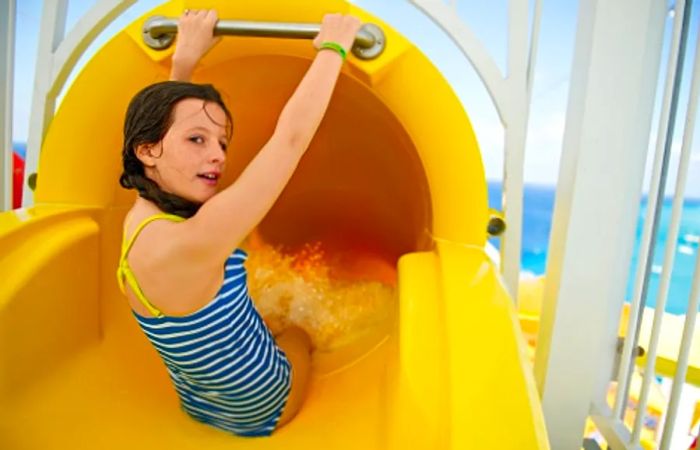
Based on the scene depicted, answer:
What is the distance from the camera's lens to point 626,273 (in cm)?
89

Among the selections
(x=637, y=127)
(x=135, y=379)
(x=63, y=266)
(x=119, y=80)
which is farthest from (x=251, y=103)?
A: (x=637, y=127)


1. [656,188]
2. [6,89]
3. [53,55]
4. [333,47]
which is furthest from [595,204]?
[6,89]

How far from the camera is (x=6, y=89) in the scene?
1065mm

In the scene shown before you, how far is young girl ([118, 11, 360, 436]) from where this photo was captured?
491mm

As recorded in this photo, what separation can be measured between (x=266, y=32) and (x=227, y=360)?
1.57 feet

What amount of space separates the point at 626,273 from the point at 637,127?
0.97 feet

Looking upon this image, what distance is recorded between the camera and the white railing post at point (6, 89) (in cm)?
102

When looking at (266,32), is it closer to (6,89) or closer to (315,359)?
(315,359)

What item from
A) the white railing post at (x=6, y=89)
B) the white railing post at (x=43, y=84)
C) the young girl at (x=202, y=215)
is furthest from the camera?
the white railing post at (x=6, y=89)

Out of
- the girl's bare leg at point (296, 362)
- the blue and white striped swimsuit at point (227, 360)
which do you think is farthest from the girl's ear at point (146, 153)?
the girl's bare leg at point (296, 362)

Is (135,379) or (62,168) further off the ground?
(62,168)

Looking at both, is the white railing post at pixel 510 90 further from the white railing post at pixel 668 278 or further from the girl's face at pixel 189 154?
the girl's face at pixel 189 154

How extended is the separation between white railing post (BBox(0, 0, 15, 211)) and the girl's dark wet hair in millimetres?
766

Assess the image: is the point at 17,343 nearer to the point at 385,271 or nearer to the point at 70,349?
the point at 70,349
